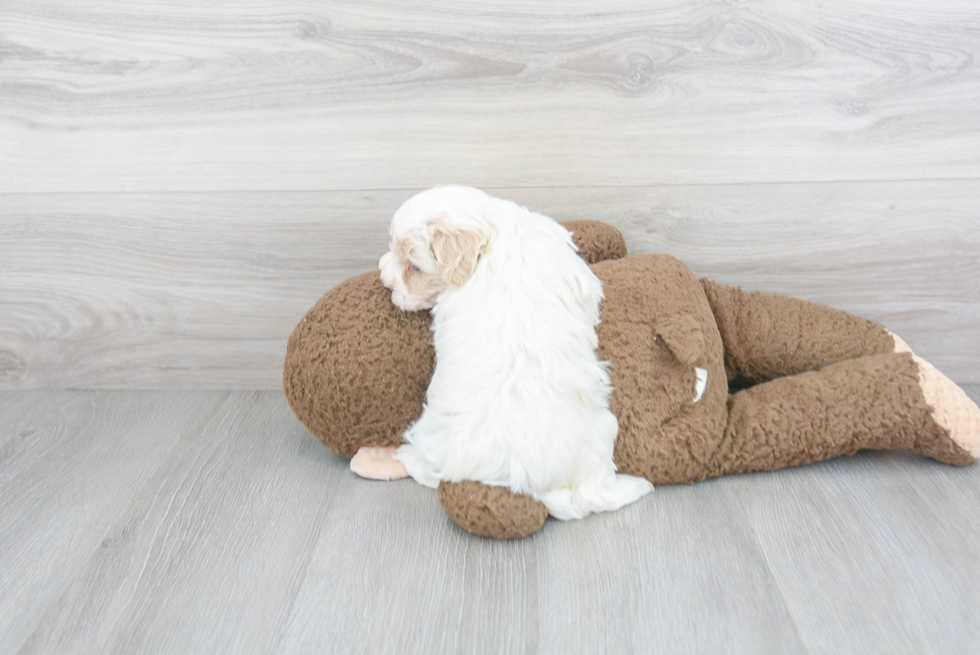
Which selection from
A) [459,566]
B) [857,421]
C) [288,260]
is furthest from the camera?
[288,260]

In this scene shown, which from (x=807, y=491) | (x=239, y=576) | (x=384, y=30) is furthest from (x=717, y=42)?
(x=239, y=576)

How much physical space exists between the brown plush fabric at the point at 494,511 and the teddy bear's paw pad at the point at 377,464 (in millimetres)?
161

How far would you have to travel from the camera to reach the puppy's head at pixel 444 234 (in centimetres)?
84

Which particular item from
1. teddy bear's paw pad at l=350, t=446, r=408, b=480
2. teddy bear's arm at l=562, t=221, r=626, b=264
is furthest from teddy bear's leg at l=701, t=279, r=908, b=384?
teddy bear's paw pad at l=350, t=446, r=408, b=480

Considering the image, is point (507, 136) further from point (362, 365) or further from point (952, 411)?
point (952, 411)

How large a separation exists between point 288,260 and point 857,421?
875mm

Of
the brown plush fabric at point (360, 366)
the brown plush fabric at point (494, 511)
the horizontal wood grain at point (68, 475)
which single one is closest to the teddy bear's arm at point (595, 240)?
the brown plush fabric at point (360, 366)

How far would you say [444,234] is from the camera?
2.74 feet

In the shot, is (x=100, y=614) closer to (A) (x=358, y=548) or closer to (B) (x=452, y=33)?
(A) (x=358, y=548)

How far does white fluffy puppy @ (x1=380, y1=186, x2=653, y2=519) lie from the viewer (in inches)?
33.0

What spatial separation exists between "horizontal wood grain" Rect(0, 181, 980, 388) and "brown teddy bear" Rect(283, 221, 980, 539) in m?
0.16

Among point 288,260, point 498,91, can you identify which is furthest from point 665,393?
point 288,260

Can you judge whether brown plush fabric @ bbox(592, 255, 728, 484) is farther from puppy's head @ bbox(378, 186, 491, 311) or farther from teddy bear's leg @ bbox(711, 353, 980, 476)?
puppy's head @ bbox(378, 186, 491, 311)

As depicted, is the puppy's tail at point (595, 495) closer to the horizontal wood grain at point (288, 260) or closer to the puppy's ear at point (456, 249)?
the puppy's ear at point (456, 249)
